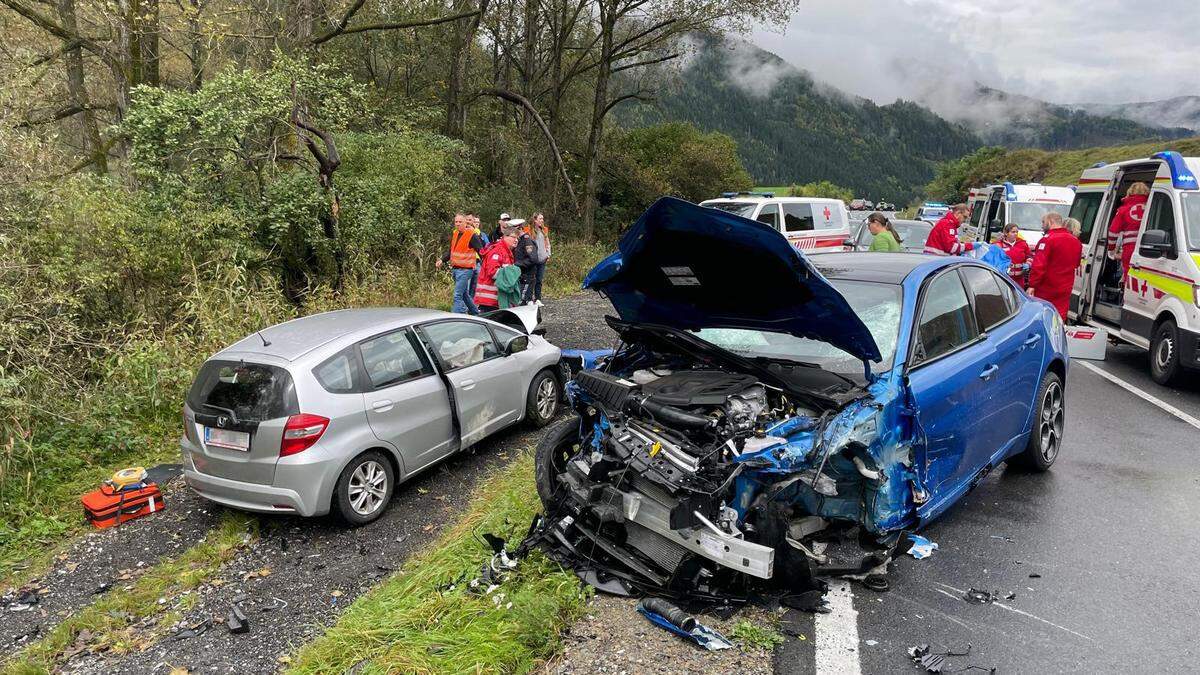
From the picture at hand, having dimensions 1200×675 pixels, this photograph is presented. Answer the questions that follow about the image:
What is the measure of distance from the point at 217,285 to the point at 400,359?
15.2 ft

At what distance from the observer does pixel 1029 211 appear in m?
14.2

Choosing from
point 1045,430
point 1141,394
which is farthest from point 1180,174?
point 1045,430

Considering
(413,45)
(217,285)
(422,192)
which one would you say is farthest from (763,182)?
(217,285)

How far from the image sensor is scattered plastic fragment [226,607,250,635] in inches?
161

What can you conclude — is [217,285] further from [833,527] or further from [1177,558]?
[1177,558]

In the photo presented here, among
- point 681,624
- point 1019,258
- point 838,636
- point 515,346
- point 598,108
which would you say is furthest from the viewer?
point 598,108

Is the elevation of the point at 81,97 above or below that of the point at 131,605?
above

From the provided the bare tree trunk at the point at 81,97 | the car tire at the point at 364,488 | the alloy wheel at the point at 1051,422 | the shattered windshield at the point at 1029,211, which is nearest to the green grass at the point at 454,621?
the car tire at the point at 364,488

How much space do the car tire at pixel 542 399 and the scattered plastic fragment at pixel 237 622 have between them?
317 cm

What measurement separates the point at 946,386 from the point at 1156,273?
242 inches

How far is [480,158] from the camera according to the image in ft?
68.1

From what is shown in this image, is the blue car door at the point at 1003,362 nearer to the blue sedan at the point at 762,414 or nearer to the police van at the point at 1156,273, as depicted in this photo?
the blue sedan at the point at 762,414

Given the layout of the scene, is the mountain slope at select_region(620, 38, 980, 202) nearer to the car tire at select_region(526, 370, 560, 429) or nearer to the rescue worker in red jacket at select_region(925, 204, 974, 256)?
the rescue worker in red jacket at select_region(925, 204, 974, 256)

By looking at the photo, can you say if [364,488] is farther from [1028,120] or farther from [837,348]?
[1028,120]
